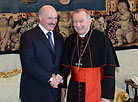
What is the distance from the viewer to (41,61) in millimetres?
2213

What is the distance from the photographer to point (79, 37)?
224cm

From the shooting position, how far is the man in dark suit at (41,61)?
7.00 feet

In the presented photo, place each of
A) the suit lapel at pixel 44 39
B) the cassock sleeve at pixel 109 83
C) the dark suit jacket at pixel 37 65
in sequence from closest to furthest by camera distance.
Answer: the cassock sleeve at pixel 109 83
the dark suit jacket at pixel 37 65
the suit lapel at pixel 44 39

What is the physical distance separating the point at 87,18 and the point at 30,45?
0.77 meters

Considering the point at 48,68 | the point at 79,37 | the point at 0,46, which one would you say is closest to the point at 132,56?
the point at 79,37

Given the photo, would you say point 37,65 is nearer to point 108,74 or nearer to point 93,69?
point 93,69

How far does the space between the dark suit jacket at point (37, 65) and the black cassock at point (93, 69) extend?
0.27m

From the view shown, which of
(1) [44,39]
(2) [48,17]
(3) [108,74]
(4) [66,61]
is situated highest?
(2) [48,17]

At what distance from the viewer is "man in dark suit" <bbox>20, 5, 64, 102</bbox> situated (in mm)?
2135

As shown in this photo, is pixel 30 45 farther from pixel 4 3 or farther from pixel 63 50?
pixel 4 3

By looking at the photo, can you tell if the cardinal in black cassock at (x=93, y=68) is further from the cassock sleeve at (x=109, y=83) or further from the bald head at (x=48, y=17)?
the bald head at (x=48, y=17)

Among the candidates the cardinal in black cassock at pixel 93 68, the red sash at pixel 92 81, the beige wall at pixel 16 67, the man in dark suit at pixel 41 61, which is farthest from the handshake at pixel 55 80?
the beige wall at pixel 16 67

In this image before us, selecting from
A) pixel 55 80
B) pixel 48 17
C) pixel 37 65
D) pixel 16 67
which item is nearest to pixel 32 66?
pixel 37 65

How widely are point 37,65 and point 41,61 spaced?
3.4 inches
